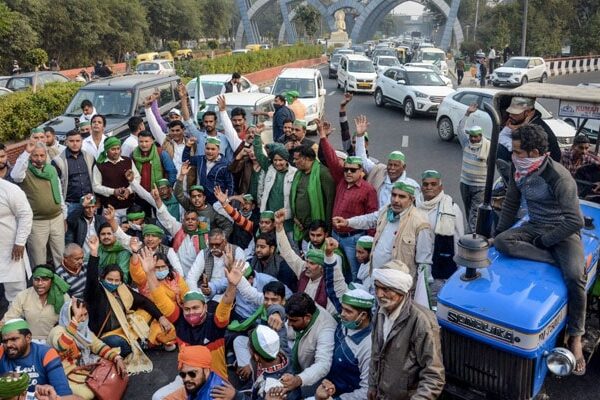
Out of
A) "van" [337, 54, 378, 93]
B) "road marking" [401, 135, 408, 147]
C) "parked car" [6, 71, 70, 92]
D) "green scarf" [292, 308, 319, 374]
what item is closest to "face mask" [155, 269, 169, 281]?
"green scarf" [292, 308, 319, 374]

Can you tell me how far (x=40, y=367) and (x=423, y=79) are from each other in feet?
58.4

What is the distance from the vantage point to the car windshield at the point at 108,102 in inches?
475

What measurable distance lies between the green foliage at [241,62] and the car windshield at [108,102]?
10.6 m

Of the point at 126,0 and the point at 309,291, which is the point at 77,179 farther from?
the point at 126,0

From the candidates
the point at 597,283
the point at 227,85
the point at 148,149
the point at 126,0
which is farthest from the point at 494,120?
the point at 126,0

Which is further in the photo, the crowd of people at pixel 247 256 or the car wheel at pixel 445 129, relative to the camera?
the car wheel at pixel 445 129

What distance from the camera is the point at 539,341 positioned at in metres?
3.83

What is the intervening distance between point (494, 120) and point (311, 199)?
A: 2696mm

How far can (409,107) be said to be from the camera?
1955 cm

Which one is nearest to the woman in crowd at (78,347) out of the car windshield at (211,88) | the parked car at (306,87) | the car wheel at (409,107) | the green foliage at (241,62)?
the car windshield at (211,88)

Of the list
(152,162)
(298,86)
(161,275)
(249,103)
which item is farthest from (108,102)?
(161,275)

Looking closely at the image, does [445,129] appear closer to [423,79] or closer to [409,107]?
[409,107]

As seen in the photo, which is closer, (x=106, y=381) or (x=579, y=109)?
(x=106, y=381)

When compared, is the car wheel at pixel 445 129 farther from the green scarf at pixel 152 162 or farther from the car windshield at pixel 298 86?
the green scarf at pixel 152 162
